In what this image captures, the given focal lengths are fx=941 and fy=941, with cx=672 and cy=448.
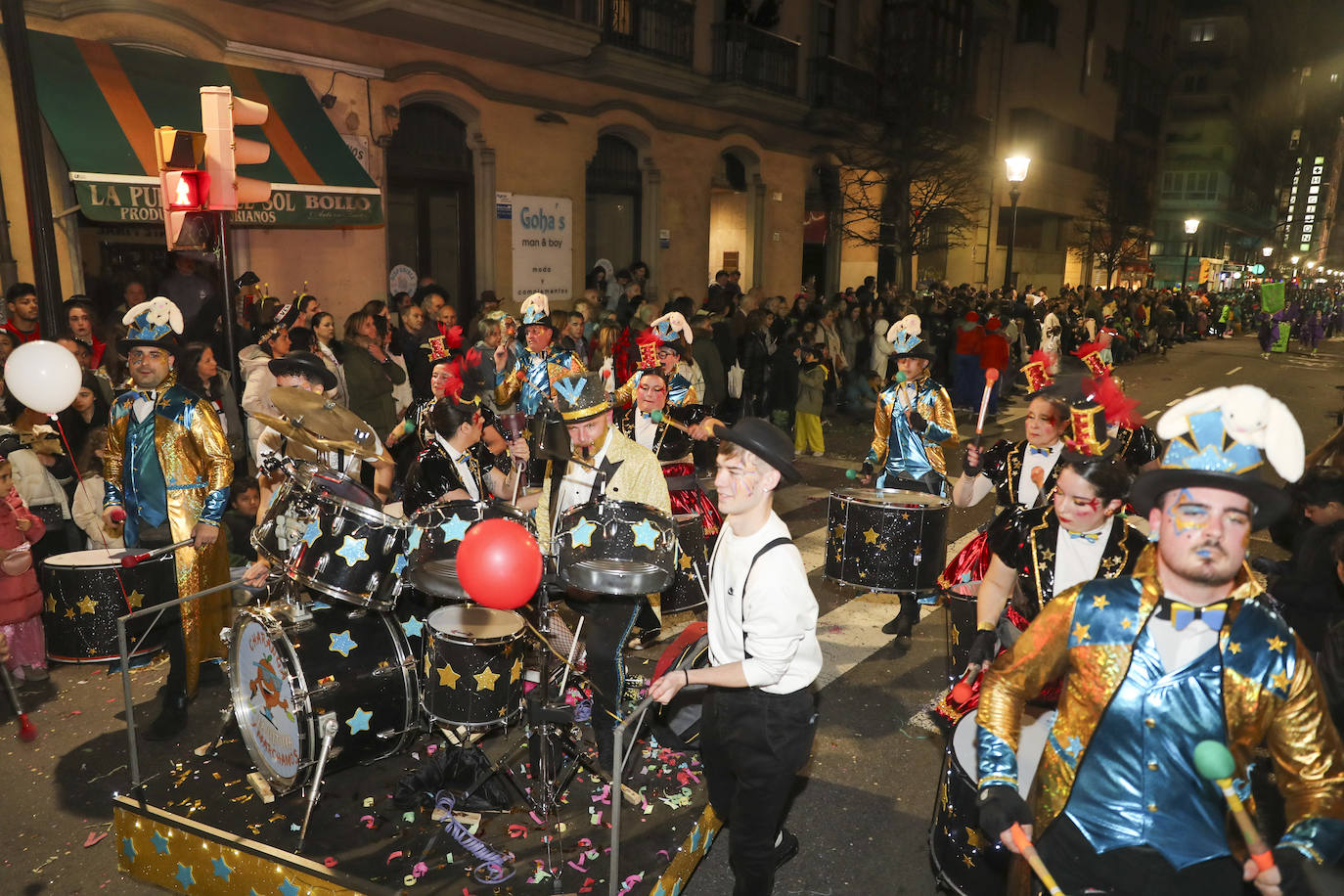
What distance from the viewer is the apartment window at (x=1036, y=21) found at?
34.7 meters

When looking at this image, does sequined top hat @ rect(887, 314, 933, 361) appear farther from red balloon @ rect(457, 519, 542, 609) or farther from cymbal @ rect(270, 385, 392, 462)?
red balloon @ rect(457, 519, 542, 609)

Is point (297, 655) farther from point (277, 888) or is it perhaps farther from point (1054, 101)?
point (1054, 101)

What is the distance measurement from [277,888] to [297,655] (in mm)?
986

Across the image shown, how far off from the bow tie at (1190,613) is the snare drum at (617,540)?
7.05ft

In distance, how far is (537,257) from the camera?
1678cm

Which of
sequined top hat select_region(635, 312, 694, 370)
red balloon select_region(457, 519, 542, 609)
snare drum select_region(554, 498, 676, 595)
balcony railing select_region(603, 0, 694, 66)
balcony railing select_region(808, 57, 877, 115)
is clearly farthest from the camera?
balcony railing select_region(808, 57, 877, 115)

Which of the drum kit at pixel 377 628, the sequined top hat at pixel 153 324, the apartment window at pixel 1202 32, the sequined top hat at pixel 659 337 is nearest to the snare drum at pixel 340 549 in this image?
the drum kit at pixel 377 628

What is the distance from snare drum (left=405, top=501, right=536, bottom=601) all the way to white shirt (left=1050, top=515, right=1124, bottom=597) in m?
2.47

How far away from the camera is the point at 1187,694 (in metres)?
2.58

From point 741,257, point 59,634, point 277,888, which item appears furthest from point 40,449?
point 741,257

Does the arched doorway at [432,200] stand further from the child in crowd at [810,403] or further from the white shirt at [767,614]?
the white shirt at [767,614]

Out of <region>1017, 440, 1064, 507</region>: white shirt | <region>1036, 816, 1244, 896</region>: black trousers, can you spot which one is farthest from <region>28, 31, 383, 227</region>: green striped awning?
<region>1036, 816, 1244, 896</region>: black trousers

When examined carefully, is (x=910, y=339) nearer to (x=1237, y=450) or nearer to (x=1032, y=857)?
(x=1237, y=450)

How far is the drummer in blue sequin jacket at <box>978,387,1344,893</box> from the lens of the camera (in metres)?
2.53
